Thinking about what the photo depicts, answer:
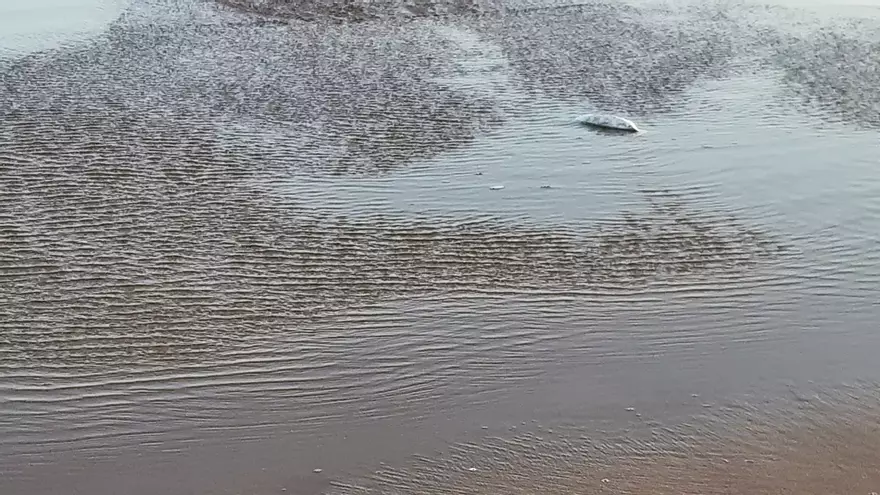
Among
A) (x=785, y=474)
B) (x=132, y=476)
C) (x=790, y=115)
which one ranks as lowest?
(x=132, y=476)

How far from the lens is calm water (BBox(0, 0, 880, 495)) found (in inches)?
242

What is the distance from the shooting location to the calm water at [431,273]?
6148 mm

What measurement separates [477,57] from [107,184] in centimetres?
743

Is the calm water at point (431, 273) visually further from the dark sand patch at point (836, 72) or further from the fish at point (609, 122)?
the fish at point (609, 122)

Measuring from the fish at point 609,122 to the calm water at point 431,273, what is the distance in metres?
0.20

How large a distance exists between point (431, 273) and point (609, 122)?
476 centimetres

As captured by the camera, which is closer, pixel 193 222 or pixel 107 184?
pixel 193 222

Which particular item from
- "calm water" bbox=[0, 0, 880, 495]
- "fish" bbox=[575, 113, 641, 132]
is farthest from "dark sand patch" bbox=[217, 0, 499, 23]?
"fish" bbox=[575, 113, 641, 132]

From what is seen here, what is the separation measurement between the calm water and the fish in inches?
7.7

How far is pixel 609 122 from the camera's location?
39.9ft

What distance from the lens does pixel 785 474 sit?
594 cm

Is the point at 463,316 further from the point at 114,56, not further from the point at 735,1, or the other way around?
the point at 735,1

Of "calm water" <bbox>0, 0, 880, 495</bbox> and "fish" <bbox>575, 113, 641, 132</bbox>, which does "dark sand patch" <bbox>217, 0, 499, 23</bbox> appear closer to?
"calm water" <bbox>0, 0, 880, 495</bbox>

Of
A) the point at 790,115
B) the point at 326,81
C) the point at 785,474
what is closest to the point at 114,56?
the point at 326,81
